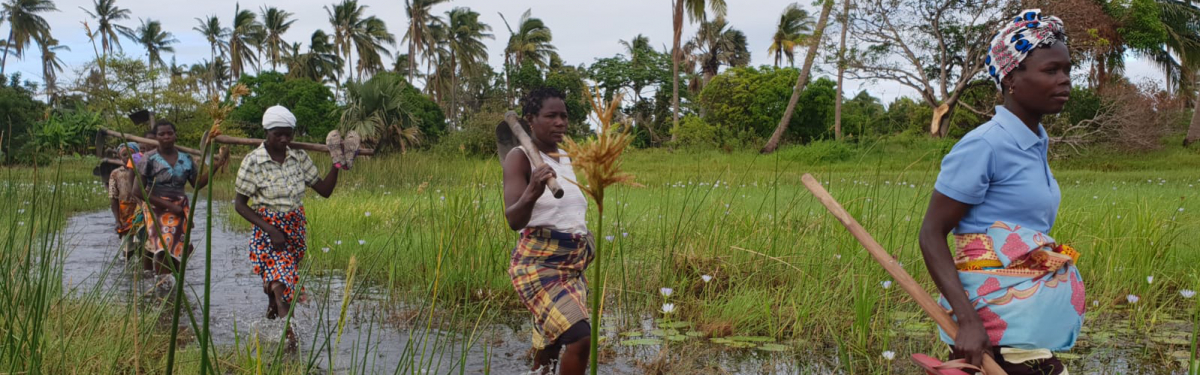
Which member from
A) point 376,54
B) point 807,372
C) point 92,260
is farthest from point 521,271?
point 376,54

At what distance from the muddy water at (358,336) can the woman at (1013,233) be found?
1280 mm

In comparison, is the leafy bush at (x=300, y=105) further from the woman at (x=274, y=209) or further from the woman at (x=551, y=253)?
the woman at (x=551, y=253)

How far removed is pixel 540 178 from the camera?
2406 mm

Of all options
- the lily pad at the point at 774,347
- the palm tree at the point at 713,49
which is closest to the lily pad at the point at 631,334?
the lily pad at the point at 774,347

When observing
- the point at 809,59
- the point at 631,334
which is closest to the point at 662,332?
the point at 631,334

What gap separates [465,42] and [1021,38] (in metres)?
46.0

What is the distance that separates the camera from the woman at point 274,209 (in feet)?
15.3

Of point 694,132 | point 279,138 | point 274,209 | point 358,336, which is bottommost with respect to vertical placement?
point 358,336

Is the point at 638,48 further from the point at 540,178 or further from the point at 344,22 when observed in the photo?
the point at 540,178

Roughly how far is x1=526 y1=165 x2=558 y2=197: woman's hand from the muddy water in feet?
1.56

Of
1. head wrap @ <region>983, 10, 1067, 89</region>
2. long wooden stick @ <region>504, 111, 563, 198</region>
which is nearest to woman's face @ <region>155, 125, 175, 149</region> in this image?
long wooden stick @ <region>504, 111, 563, 198</region>

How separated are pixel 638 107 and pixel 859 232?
138ft

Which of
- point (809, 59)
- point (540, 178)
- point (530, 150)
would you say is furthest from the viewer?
point (809, 59)

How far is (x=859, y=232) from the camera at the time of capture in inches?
71.5
